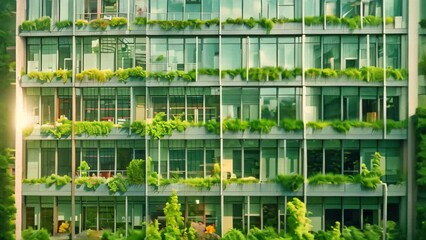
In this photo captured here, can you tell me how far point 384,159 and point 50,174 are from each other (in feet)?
57.5

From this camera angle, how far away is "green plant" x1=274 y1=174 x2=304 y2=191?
28.0 m

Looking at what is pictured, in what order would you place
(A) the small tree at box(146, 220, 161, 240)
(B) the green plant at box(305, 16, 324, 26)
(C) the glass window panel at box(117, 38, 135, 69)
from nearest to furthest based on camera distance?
(A) the small tree at box(146, 220, 161, 240) < (B) the green plant at box(305, 16, 324, 26) < (C) the glass window panel at box(117, 38, 135, 69)

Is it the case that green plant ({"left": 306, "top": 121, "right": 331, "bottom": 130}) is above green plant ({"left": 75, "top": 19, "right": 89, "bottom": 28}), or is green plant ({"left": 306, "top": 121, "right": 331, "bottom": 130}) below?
below

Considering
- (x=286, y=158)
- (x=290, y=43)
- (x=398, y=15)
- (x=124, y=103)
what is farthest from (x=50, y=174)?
(x=398, y=15)

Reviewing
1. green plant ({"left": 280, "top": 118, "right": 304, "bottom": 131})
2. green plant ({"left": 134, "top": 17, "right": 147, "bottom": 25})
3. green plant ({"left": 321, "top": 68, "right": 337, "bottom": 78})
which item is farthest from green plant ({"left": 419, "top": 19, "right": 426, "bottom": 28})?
green plant ({"left": 134, "top": 17, "right": 147, "bottom": 25})

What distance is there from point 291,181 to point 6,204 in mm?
14730

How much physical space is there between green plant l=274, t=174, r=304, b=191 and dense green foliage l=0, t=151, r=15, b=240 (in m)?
13.9

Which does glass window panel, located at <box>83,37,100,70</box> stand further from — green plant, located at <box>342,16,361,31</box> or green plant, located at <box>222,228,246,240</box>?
green plant, located at <box>342,16,361,31</box>

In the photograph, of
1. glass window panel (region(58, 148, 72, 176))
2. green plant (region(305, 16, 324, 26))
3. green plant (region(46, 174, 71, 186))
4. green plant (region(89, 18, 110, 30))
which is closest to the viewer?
green plant (region(305, 16, 324, 26))

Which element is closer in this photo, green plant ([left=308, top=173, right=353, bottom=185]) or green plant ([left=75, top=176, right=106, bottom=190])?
green plant ([left=308, top=173, right=353, bottom=185])

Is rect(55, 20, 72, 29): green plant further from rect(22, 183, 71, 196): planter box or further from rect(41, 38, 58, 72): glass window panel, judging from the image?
rect(22, 183, 71, 196): planter box

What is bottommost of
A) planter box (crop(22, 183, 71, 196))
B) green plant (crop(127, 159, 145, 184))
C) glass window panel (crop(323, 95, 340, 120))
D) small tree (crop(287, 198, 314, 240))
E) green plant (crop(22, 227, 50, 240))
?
green plant (crop(22, 227, 50, 240))

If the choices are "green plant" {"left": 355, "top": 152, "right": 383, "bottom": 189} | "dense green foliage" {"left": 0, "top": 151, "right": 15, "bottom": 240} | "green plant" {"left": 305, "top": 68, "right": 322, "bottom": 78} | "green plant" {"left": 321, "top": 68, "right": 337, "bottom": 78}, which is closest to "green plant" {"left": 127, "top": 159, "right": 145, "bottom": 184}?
"dense green foliage" {"left": 0, "top": 151, "right": 15, "bottom": 240}

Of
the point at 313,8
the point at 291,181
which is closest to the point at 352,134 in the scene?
the point at 291,181
